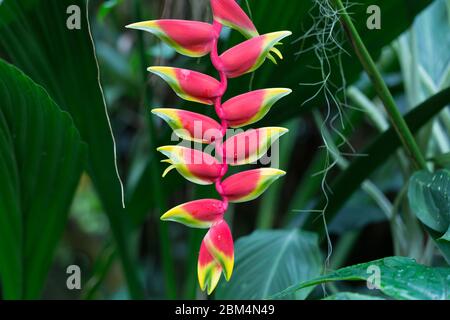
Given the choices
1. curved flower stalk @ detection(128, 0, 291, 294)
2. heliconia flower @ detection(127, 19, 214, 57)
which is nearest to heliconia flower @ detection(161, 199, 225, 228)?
curved flower stalk @ detection(128, 0, 291, 294)

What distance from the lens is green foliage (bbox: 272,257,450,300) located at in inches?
14.8

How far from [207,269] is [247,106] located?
113mm

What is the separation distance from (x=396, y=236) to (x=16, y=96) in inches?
18.5

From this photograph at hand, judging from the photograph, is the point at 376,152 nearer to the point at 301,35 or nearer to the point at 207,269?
the point at 301,35

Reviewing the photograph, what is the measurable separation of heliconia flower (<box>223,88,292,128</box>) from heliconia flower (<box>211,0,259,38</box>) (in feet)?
0.17

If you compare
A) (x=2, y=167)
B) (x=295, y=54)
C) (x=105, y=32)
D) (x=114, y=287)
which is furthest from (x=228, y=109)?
(x=105, y=32)

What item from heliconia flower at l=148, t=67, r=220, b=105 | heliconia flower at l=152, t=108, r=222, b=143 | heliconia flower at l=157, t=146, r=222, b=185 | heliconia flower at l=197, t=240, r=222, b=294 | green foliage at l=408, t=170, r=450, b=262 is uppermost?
→ heliconia flower at l=148, t=67, r=220, b=105

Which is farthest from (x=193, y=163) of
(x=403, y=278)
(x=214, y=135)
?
(x=403, y=278)

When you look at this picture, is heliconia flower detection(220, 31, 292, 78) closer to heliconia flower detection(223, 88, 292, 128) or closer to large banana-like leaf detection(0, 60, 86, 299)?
heliconia flower detection(223, 88, 292, 128)

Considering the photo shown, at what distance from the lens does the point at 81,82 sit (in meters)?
0.63

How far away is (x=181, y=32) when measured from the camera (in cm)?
39

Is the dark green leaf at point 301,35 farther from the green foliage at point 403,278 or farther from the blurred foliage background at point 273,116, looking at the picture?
the green foliage at point 403,278

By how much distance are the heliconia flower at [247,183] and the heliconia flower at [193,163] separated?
12 millimetres
